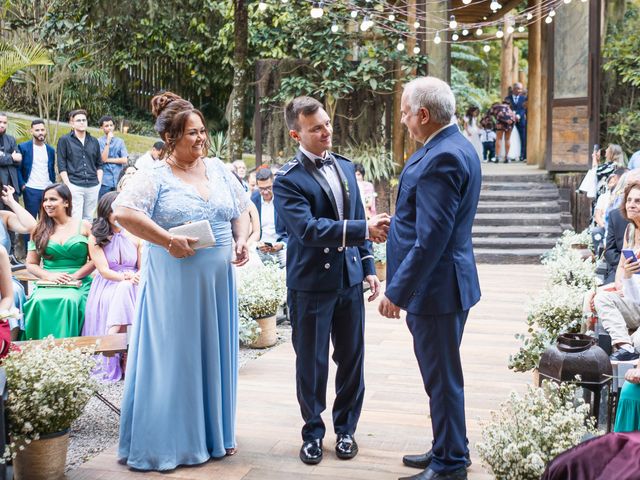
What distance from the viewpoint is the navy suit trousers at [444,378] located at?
3.67m

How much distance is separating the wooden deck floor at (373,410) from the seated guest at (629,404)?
25.1 inches

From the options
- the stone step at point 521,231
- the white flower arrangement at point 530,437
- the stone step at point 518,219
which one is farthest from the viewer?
the stone step at point 518,219

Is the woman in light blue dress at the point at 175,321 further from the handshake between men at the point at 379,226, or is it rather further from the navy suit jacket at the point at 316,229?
the handshake between men at the point at 379,226

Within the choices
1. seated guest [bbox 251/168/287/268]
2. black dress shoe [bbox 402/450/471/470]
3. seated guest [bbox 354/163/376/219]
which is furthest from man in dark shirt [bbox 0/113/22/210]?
black dress shoe [bbox 402/450/471/470]

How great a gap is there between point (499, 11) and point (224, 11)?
6.25 meters

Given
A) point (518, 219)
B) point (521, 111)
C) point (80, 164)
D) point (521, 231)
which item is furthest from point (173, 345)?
point (521, 111)

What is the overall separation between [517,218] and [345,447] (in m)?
9.65

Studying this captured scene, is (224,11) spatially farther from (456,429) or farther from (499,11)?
(456,429)

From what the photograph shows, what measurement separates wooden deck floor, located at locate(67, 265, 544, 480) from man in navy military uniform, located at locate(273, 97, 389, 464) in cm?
18

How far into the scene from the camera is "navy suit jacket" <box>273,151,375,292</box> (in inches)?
154

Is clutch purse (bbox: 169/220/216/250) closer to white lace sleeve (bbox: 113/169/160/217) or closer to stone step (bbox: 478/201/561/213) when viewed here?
white lace sleeve (bbox: 113/169/160/217)

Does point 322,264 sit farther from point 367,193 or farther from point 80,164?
point 80,164

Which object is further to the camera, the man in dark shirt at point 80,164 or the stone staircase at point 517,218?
the stone staircase at point 517,218

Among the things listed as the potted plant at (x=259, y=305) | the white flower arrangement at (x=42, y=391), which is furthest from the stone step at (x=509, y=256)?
the white flower arrangement at (x=42, y=391)
